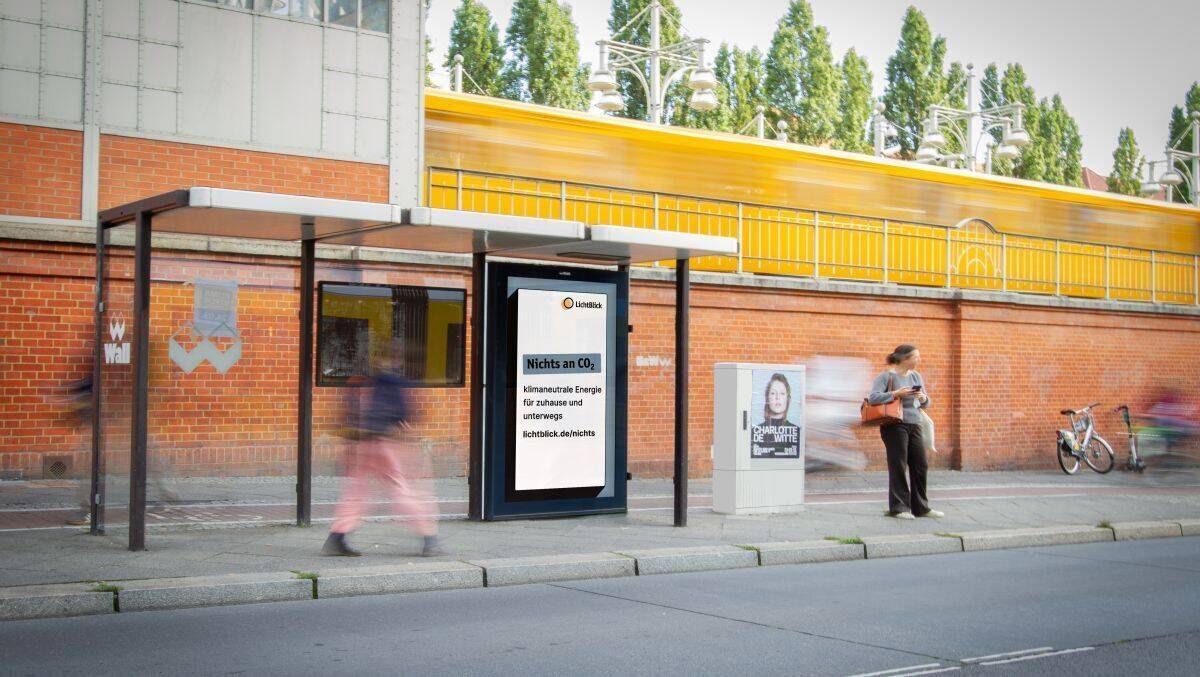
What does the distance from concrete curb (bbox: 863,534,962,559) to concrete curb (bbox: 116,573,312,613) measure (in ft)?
18.0

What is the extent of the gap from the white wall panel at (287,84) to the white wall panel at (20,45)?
8.84 feet

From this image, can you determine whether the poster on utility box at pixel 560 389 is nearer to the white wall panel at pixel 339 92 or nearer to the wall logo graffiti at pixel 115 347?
the wall logo graffiti at pixel 115 347

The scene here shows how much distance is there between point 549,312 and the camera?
1181 centimetres

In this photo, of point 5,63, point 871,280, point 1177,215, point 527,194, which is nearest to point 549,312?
point 527,194

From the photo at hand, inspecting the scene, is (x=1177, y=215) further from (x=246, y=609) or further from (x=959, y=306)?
(x=246, y=609)

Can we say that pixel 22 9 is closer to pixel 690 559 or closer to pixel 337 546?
pixel 337 546

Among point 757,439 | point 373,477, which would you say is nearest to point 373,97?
point 757,439

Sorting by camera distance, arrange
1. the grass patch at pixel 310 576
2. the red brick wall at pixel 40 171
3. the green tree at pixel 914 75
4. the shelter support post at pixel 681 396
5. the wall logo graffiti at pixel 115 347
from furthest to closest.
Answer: the green tree at pixel 914 75 < the red brick wall at pixel 40 171 < the shelter support post at pixel 681 396 < the wall logo graffiti at pixel 115 347 < the grass patch at pixel 310 576

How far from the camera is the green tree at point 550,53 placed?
49906mm

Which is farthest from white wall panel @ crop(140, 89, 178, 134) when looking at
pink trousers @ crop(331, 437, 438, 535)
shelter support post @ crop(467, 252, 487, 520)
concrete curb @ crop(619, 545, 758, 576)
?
concrete curb @ crop(619, 545, 758, 576)

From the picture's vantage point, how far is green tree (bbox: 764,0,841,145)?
5409 cm

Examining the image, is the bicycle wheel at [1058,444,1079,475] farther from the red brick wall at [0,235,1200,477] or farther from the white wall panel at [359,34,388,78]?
the white wall panel at [359,34,388,78]

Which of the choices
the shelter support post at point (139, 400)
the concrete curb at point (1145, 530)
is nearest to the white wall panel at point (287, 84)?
the shelter support post at point (139, 400)

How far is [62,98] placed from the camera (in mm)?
14859
